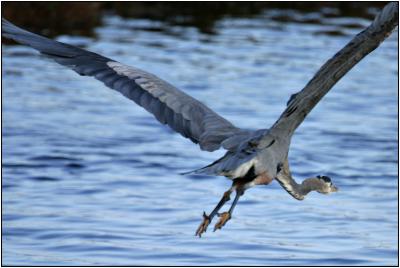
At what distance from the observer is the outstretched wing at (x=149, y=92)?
7234mm

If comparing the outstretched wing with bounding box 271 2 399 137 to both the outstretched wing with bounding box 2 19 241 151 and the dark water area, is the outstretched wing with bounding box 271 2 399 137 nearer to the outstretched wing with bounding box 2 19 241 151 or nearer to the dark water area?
the outstretched wing with bounding box 2 19 241 151

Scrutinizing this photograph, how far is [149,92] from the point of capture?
285 inches

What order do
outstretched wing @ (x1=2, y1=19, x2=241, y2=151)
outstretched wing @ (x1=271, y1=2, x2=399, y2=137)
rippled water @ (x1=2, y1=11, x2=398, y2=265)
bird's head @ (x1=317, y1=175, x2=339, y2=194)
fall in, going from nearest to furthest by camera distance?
1. outstretched wing @ (x1=271, y1=2, x2=399, y2=137)
2. outstretched wing @ (x1=2, y1=19, x2=241, y2=151)
3. bird's head @ (x1=317, y1=175, x2=339, y2=194)
4. rippled water @ (x1=2, y1=11, x2=398, y2=265)

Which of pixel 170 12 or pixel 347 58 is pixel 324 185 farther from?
pixel 170 12

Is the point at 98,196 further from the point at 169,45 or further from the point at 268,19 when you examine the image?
the point at 268,19

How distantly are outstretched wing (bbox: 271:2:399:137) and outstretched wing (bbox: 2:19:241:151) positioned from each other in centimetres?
84

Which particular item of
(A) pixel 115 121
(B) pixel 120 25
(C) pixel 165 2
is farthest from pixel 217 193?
(C) pixel 165 2

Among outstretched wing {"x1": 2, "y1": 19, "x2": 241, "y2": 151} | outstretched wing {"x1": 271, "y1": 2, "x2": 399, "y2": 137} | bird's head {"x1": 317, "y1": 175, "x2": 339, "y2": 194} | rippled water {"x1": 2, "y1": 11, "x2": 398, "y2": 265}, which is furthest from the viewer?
rippled water {"x1": 2, "y1": 11, "x2": 398, "y2": 265}

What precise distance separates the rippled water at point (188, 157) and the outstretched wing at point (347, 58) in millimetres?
2534

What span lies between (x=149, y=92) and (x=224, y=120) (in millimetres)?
559

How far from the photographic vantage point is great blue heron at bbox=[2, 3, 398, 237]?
20.9 ft

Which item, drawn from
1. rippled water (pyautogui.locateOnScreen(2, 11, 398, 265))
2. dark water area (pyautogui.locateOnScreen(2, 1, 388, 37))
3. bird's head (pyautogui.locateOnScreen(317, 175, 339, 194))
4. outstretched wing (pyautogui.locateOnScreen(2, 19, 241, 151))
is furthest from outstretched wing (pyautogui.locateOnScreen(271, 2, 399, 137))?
dark water area (pyautogui.locateOnScreen(2, 1, 388, 37))

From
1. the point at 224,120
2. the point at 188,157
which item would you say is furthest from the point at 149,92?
the point at 188,157

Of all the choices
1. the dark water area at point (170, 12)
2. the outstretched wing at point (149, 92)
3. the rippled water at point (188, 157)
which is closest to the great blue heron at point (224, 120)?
the outstretched wing at point (149, 92)
